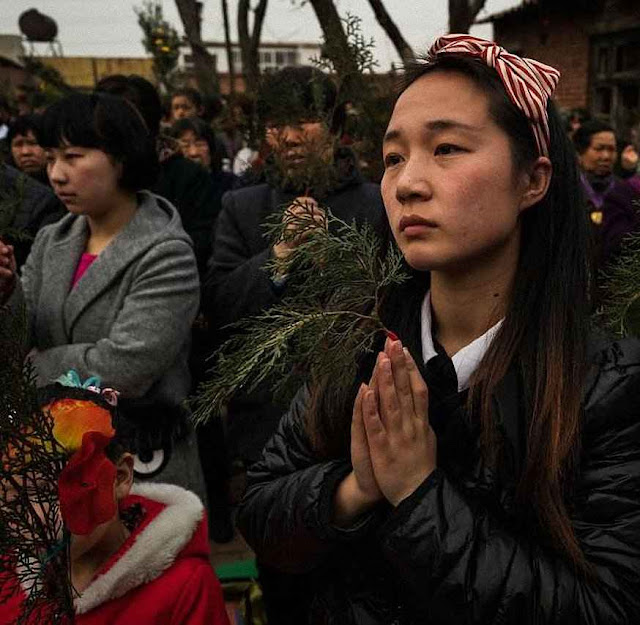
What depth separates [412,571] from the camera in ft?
A: 4.09

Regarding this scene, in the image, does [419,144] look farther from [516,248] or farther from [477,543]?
[477,543]

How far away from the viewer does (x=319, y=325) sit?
119cm

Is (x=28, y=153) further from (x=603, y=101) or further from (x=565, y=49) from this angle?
(x=565, y=49)

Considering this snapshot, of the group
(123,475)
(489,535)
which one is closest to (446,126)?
(489,535)

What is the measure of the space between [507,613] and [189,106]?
5.75 metres

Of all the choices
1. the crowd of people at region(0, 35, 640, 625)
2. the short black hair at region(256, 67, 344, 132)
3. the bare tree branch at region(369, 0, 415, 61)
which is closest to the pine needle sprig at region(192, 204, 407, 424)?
the crowd of people at region(0, 35, 640, 625)

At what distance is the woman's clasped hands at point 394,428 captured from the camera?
1228 millimetres

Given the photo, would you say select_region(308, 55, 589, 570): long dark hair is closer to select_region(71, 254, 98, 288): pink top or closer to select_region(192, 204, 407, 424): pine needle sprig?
select_region(192, 204, 407, 424): pine needle sprig

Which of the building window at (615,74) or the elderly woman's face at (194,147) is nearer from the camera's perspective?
the elderly woman's face at (194,147)

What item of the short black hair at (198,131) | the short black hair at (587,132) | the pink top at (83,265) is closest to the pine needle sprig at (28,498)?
the pink top at (83,265)

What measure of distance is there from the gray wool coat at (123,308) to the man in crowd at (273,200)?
0.24 meters

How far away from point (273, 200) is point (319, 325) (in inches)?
70.7

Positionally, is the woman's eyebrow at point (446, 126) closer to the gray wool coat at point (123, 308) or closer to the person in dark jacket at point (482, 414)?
the person in dark jacket at point (482, 414)

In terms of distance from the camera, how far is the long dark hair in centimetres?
127
